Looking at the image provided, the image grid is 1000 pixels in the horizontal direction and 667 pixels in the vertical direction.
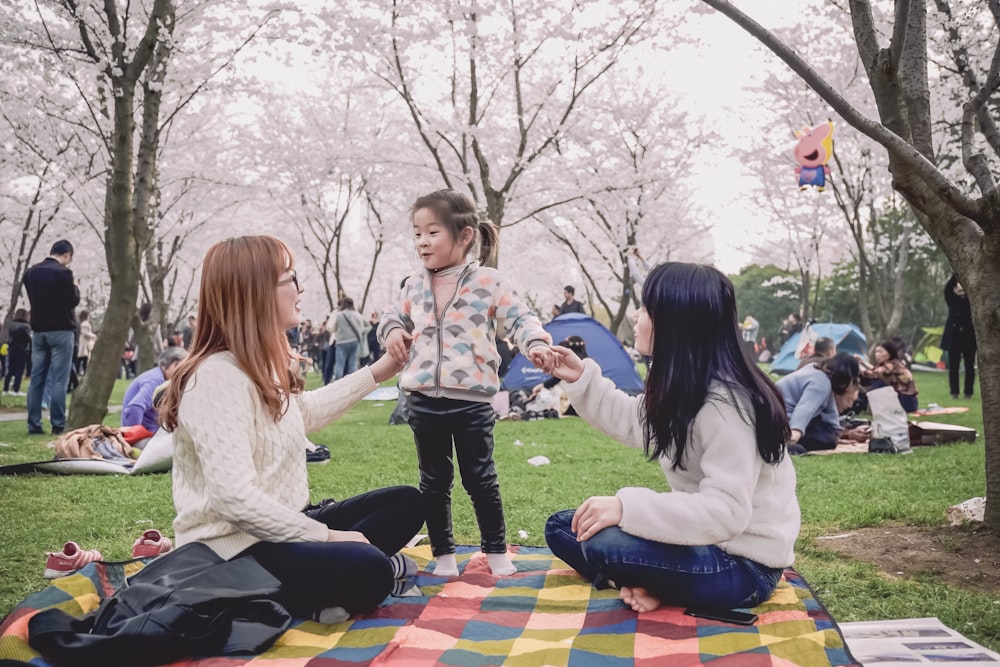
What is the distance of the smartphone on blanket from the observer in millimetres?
2480

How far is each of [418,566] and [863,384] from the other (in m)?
7.85

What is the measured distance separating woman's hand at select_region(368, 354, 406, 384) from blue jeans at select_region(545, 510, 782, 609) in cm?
107

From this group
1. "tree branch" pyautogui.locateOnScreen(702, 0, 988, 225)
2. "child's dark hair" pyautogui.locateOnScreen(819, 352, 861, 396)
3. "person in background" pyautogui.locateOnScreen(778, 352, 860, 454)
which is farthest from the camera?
"child's dark hair" pyautogui.locateOnScreen(819, 352, 861, 396)

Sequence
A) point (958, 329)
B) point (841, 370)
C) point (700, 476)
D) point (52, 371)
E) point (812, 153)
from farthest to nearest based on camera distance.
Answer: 1. point (812, 153)
2. point (958, 329)
3. point (52, 371)
4. point (841, 370)
5. point (700, 476)

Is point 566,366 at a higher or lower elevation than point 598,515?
higher

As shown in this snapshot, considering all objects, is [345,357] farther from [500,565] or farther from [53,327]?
[500,565]

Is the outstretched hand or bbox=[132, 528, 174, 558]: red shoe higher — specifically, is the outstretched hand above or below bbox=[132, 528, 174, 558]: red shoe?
above

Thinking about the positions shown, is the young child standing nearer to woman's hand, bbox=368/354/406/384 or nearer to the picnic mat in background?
woman's hand, bbox=368/354/406/384

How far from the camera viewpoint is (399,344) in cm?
329

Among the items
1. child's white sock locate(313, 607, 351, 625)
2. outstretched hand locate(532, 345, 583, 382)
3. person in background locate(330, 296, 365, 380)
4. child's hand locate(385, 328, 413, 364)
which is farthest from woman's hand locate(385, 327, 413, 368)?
person in background locate(330, 296, 365, 380)

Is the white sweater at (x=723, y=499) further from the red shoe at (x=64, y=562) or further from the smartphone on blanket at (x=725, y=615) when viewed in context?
the red shoe at (x=64, y=562)

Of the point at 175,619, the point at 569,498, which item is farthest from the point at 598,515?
the point at 569,498

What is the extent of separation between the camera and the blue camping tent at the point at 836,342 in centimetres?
1802

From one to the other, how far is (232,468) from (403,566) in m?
0.98
